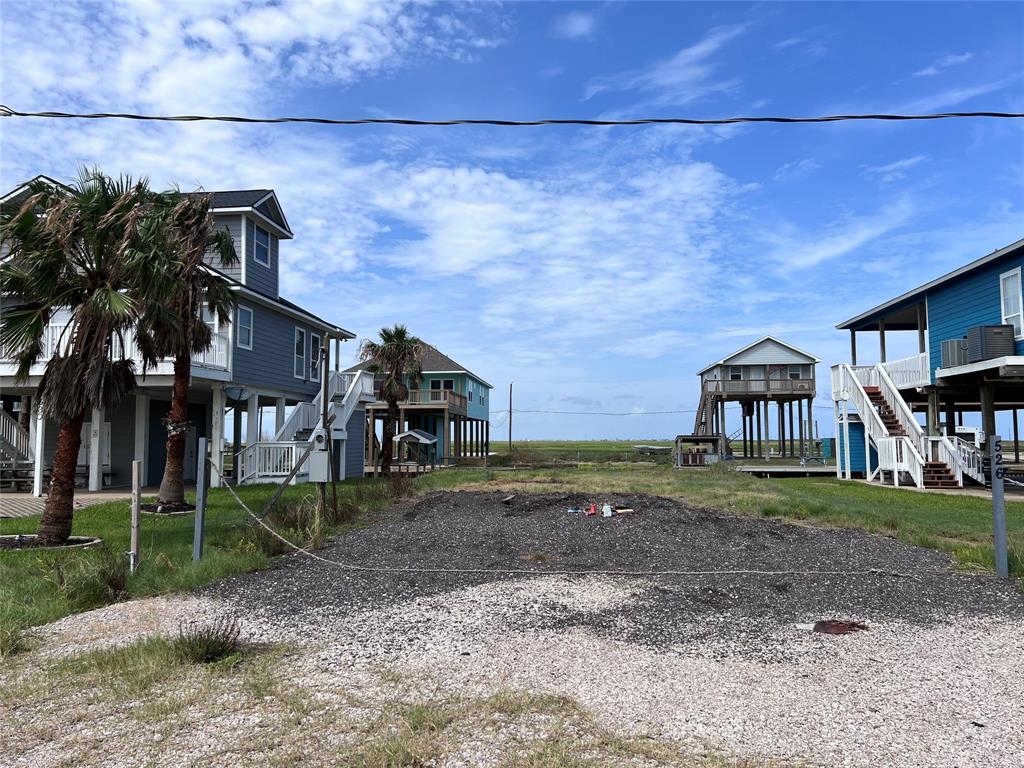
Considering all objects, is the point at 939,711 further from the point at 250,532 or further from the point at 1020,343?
the point at 1020,343

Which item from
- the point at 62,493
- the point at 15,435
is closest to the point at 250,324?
the point at 15,435

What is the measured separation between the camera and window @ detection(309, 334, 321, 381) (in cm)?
2595

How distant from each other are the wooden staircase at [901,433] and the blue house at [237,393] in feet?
56.3

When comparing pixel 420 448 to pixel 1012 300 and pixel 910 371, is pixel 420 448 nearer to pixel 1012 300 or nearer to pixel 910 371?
pixel 910 371

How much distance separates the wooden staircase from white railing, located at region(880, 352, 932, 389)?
687mm

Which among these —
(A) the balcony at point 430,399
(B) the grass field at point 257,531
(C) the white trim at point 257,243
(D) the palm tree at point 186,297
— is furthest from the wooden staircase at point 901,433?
(A) the balcony at point 430,399

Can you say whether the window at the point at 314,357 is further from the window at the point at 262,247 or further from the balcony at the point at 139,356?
the balcony at the point at 139,356

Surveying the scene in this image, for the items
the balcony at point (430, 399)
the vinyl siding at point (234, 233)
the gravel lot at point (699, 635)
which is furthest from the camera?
the balcony at point (430, 399)

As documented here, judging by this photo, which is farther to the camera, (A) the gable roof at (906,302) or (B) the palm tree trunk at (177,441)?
(A) the gable roof at (906,302)

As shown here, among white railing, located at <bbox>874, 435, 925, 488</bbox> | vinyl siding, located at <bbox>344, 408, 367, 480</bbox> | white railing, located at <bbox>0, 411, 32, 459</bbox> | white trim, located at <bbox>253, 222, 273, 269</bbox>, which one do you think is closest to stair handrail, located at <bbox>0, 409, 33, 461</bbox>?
white railing, located at <bbox>0, 411, 32, 459</bbox>

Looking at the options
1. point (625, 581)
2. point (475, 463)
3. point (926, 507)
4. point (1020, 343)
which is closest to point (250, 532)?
point (625, 581)

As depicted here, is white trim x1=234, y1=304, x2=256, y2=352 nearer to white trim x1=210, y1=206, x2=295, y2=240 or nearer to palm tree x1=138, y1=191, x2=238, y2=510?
white trim x1=210, y1=206, x2=295, y2=240

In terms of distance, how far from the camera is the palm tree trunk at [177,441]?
14758 mm

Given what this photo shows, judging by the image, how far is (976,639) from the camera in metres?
5.68
